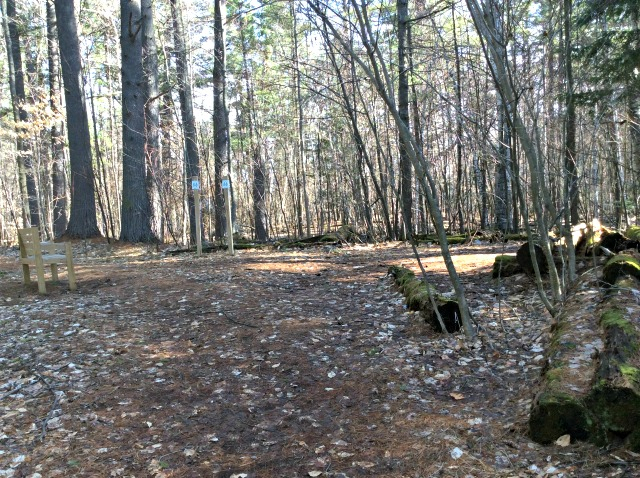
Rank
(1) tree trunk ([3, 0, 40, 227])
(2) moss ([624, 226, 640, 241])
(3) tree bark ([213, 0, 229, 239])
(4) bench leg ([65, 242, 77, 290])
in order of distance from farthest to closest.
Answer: (1) tree trunk ([3, 0, 40, 227]), (3) tree bark ([213, 0, 229, 239]), (4) bench leg ([65, 242, 77, 290]), (2) moss ([624, 226, 640, 241])

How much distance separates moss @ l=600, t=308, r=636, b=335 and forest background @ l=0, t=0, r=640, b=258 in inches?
41.9

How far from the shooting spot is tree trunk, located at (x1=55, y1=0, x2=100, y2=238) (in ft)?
47.0

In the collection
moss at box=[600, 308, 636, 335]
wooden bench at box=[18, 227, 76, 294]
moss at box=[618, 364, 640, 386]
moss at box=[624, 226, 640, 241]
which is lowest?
moss at box=[618, 364, 640, 386]

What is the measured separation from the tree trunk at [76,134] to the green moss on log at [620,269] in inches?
532

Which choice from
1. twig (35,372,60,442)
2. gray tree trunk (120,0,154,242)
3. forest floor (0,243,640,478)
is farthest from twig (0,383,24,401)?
gray tree trunk (120,0,154,242)

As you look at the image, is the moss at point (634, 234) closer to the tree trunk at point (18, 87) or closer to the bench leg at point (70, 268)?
the bench leg at point (70, 268)

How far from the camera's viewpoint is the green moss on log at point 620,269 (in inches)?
171

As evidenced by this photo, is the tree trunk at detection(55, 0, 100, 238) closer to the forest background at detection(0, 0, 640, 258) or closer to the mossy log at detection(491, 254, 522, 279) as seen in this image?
the forest background at detection(0, 0, 640, 258)

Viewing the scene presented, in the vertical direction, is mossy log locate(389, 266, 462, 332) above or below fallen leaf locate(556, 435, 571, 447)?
above

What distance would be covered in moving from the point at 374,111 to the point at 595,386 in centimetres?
1350

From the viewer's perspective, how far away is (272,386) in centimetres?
393

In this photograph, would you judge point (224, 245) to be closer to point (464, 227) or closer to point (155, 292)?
point (155, 292)

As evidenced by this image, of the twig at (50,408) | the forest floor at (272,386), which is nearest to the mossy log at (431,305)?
the forest floor at (272,386)

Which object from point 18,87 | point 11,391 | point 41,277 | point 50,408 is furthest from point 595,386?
point 18,87
